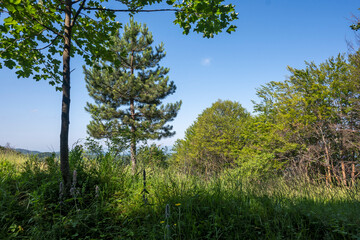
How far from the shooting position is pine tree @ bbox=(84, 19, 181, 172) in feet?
60.2

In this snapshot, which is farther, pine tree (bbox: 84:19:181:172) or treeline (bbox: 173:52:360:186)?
pine tree (bbox: 84:19:181:172)

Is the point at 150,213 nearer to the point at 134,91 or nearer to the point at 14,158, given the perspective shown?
the point at 14,158

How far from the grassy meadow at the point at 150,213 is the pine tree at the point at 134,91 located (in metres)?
14.0

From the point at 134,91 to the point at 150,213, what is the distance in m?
15.9

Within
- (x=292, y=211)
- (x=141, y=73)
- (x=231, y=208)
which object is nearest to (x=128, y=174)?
(x=231, y=208)

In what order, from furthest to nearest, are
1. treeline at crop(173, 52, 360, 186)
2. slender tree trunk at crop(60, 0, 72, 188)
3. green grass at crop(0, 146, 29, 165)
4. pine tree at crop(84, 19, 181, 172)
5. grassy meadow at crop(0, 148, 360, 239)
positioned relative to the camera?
pine tree at crop(84, 19, 181, 172) → treeline at crop(173, 52, 360, 186) → green grass at crop(0, 146, 29, 165) → slender tree trunk at crop(60, 0, 72, 188) → grassy meadow at crop(0, 148, 360, 239)

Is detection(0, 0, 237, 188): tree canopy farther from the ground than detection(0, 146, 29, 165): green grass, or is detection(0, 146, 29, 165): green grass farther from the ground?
detection(0, 0, 237, 188): tree canopy

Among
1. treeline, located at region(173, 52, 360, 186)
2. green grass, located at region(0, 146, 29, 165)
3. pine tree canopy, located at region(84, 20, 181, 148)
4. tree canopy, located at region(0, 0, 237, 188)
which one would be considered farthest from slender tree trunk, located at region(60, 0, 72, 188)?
pine tree canopy, located at region(84, 20, 181, 148)

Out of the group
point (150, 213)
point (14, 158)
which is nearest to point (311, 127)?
point (150, 213)

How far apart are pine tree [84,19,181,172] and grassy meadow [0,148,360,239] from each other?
14.0 m

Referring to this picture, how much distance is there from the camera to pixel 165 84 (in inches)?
734

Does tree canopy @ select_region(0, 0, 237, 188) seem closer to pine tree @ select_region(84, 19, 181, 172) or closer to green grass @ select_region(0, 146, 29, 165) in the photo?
green grass @ select_region(0, 146, 29, 165)

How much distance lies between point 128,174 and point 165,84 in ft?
48.2

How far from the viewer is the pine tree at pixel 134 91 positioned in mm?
18344
